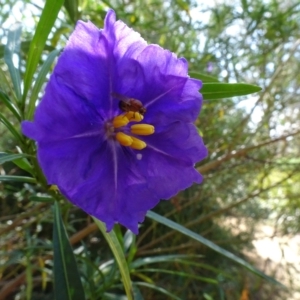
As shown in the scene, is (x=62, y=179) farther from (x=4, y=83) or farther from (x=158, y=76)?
(x=4, y=83)

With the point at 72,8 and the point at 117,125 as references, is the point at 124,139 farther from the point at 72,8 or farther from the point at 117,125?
the point at 72,8

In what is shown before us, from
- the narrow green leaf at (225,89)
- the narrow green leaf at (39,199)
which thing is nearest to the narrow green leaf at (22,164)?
the narrow green leaf at (39,199)

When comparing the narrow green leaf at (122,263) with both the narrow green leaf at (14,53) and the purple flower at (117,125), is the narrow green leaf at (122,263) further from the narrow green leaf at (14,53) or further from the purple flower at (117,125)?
the narrow green leaf at (14,53)

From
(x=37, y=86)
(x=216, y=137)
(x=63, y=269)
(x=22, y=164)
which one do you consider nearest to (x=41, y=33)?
(x=37, y=86)

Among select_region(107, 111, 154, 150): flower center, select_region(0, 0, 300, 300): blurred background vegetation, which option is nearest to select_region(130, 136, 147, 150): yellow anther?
select_region(107, 111, 154, 150): flower center

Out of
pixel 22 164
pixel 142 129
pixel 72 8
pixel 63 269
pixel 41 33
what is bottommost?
pixel 63 269

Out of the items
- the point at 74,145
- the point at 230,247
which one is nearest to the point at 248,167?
the point at 230,247
